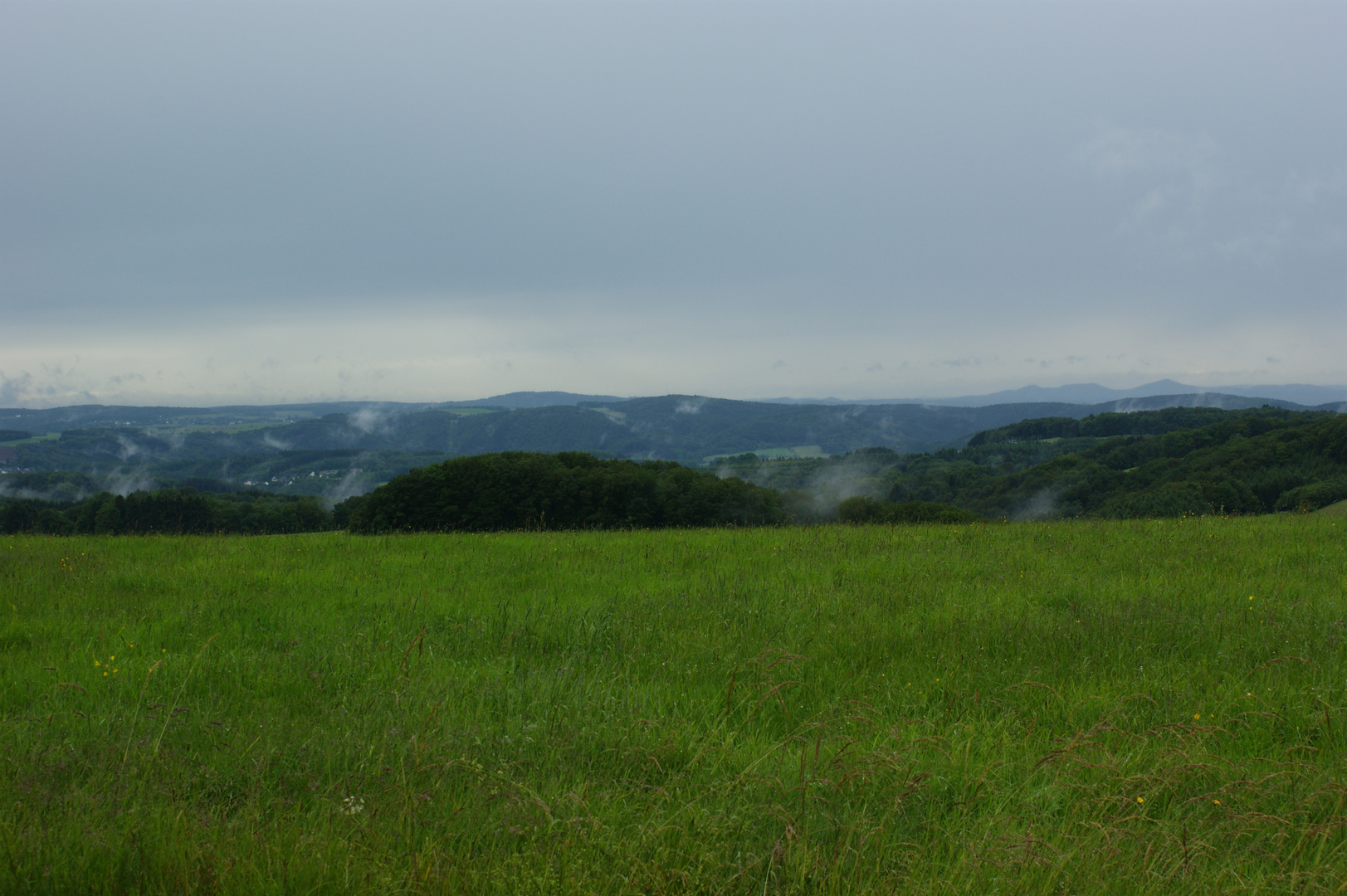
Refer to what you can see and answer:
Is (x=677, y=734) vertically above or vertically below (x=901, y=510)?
above

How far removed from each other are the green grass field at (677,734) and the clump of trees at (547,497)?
1126 inches

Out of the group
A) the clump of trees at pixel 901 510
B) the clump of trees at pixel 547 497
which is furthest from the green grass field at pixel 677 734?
the clump of trees at pixel 547 497

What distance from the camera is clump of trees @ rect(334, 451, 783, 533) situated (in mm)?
36438

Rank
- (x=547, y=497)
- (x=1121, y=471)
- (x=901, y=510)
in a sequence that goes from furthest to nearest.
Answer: (x=1121, y=471), (x=547, y=497), (x=901, y=510)

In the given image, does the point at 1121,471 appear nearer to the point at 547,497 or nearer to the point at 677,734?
the point at 547,497

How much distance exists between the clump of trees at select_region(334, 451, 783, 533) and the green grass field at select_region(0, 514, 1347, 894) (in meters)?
28.6

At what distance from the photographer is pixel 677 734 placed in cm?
404

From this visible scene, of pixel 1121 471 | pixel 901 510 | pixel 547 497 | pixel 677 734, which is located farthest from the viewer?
pixel 1121 471

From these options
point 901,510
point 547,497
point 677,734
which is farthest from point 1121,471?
point 677,734

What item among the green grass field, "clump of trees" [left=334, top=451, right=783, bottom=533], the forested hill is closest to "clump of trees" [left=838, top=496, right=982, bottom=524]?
the forested hill

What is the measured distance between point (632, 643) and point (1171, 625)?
4.95 m

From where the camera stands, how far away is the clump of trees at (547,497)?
36438 mm

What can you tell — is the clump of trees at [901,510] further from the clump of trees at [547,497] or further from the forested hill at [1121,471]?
the clump of trees at [547,497]

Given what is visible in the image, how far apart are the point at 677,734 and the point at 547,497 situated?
34.7 meters
